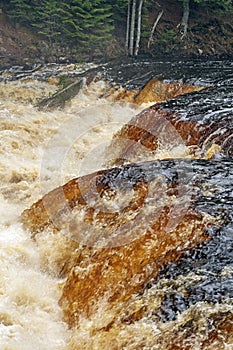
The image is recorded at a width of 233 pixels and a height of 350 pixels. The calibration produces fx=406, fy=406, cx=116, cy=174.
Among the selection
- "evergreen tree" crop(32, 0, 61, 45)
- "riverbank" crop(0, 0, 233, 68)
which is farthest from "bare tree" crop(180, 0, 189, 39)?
"evergreen tree" crop(32, 0, 61, 45)

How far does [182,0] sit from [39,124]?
38.5 feet

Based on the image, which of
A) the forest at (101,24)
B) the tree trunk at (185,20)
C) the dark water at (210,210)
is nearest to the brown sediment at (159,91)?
the dark water at (210,210)

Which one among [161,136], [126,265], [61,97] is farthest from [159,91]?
[126,265]

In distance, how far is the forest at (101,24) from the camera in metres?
16.8

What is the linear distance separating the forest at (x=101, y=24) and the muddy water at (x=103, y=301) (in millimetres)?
8515

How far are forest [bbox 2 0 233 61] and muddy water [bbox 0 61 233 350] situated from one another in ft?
27.9

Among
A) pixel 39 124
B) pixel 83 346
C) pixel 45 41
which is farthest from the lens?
pixel 45 41

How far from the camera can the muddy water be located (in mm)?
3119

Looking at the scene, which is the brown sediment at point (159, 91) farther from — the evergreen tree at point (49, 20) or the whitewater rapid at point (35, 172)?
the evergreen tree at point (49, 20)

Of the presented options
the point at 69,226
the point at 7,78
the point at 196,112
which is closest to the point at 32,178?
the point at 69,226

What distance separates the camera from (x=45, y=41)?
55.2ft

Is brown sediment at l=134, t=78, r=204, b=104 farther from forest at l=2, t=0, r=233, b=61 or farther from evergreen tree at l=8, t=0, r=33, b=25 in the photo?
evergreen tree at l=8, t=0, r=33, b=25

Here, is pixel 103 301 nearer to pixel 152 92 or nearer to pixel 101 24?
pixel 152 92

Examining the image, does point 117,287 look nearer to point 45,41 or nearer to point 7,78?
point 7,78
